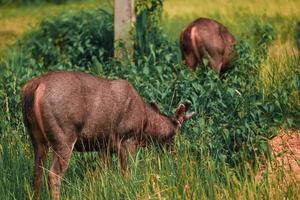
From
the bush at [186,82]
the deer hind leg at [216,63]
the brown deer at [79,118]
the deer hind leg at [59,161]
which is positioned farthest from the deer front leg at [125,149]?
the deer hind leg at [216,63]

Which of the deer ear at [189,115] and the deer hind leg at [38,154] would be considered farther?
the deer ear at [189,115]

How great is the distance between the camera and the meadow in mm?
8391

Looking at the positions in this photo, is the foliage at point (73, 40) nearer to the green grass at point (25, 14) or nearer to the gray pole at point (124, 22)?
the gray pole at point (124, 22)

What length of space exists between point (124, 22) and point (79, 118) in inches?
168

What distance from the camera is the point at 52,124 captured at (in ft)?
29.2

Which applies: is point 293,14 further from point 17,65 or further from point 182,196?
point 182,196

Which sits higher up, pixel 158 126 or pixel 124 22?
pixel 124 22

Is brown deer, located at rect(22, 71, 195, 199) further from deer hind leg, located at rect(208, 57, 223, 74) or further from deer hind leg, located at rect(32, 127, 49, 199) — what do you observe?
deer hind leg, located at rect(208, 57, 223, 74)

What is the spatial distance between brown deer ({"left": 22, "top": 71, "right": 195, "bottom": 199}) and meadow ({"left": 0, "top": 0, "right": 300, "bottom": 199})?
19 centimetres

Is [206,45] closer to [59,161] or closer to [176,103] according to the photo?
[176,103]

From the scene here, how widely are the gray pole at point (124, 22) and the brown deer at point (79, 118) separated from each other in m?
2.94

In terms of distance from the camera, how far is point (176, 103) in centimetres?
1142

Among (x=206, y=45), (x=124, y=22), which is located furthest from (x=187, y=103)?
(x=206, y=45)

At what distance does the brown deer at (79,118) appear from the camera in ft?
29.2
